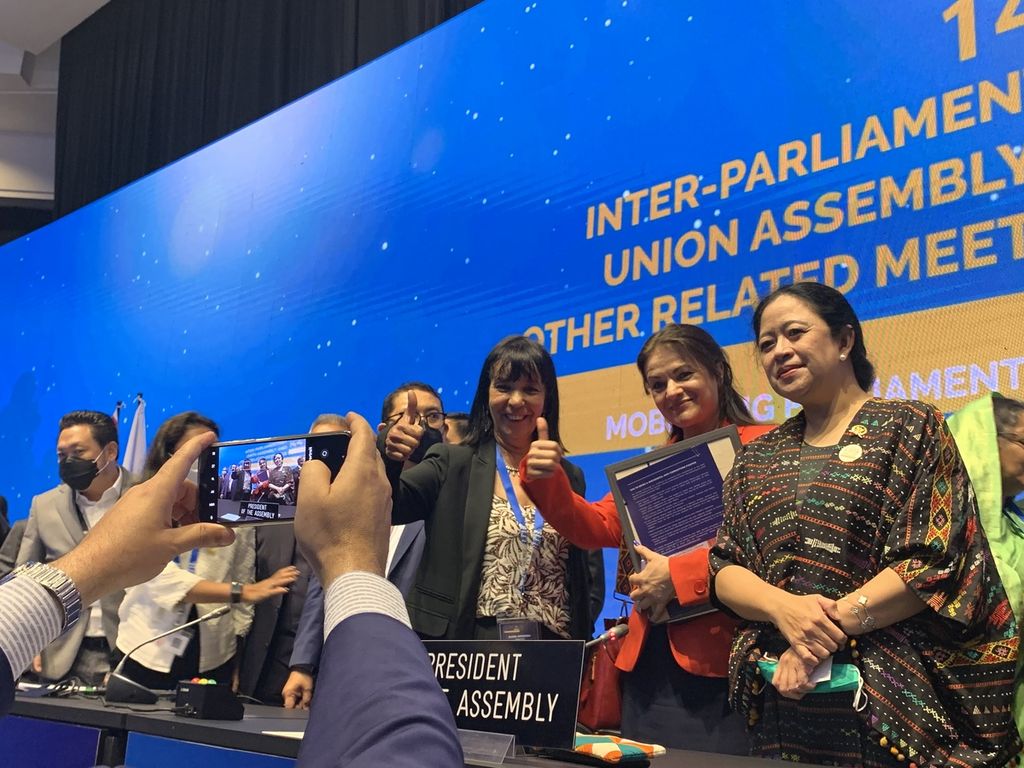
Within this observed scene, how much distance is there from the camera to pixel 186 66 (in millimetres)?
5785

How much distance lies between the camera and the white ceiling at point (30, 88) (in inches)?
260

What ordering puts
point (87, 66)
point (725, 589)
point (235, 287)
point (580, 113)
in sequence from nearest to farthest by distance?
point (725, 589) < point (580, 113) < point (235, 287) < point (87, 66)

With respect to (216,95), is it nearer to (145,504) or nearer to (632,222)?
(632,222)

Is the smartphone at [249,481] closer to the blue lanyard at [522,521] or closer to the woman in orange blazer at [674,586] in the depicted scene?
the woman in orange blazer at [674,586]

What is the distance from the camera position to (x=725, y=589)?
166 cm

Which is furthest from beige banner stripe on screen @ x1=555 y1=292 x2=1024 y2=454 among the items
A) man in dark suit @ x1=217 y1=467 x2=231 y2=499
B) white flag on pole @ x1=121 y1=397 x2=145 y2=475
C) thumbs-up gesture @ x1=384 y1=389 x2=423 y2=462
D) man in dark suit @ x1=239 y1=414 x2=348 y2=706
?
white flag on pole @ x1=121 y1=397 x2=145 y2=475

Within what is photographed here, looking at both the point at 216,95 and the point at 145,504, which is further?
the point at 216,95

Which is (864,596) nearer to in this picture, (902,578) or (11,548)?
(902,578)

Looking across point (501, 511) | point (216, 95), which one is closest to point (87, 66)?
point (216, 95)

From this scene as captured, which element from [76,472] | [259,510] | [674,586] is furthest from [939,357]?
[76,472]

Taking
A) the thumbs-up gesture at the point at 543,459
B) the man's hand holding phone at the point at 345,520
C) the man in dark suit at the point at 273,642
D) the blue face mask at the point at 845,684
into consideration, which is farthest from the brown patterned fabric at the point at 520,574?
the man's hand holding phone at the point at 345,520

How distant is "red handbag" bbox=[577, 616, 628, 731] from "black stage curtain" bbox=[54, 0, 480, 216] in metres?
3.02

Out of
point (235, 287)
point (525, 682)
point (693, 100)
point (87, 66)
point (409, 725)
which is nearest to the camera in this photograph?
point (409, 725)

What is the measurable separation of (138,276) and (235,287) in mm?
879
